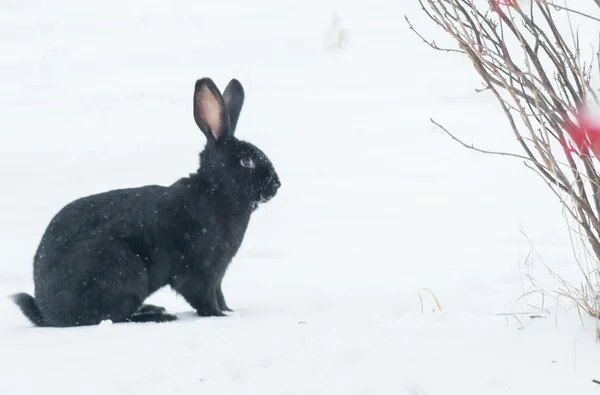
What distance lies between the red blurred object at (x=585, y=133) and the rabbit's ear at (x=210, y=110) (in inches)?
70.7

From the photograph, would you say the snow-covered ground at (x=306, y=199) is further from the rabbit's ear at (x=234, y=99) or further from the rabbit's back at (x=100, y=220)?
→ the rabbit's ear at (x=234, y=99)

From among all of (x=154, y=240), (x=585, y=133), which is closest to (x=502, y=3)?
(x=585, y=133)

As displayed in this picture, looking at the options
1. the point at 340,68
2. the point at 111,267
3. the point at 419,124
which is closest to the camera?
the point at 111,267

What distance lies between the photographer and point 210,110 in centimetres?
432

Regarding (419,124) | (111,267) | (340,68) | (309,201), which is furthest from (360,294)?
(340,68)

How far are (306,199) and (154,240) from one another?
3.08 metres

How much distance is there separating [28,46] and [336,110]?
4209 millimetres

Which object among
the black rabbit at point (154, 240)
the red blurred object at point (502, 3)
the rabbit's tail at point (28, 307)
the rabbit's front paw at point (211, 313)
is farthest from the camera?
the rabbit's front paw at point (211, 313)

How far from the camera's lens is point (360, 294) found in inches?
173

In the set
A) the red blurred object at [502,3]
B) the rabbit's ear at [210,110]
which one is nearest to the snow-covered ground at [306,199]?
the rabbit's ear at [210,110]

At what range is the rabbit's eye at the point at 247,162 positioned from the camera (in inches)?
173

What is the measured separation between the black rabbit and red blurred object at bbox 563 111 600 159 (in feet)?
5.71

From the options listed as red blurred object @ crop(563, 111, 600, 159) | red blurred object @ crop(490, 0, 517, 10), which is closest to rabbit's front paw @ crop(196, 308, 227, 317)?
red blurred object @ crop(563, 111, 600, 159)

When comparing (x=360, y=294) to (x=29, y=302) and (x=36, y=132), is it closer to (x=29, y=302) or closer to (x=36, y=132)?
(x=29, y=302)
